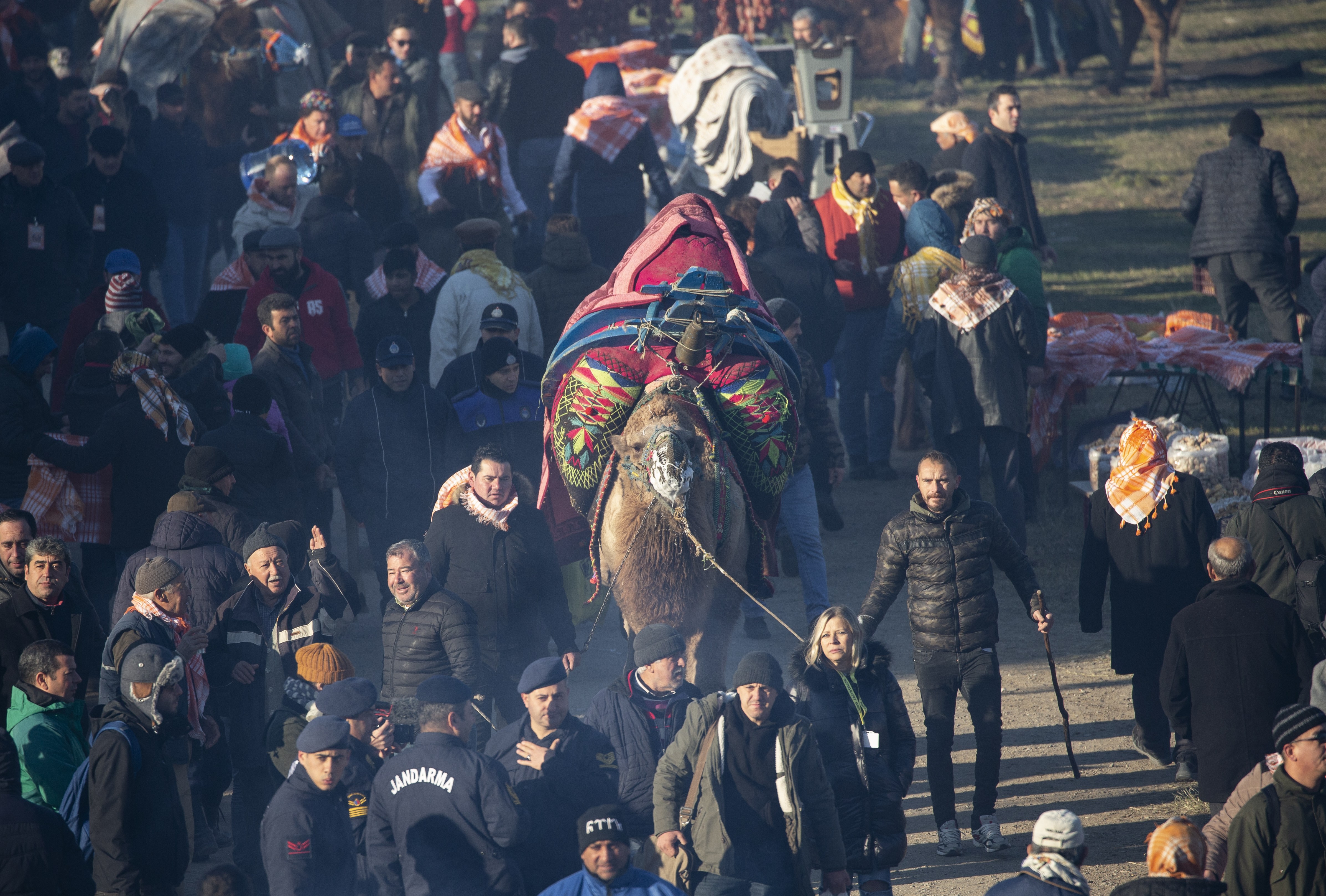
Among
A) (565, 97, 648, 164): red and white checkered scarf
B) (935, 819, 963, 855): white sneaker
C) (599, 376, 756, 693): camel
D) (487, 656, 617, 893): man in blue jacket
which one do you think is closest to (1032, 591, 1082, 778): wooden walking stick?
(935, 819, 963, 855): white sneaker

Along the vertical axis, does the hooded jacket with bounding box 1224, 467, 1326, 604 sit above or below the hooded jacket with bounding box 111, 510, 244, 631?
below

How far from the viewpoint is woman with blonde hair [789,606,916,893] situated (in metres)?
5.60

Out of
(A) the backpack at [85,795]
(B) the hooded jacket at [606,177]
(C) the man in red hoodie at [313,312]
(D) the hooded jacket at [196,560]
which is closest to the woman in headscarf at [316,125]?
(B) the hooded jacket at [606,177]

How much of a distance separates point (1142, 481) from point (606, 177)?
5.82 meters

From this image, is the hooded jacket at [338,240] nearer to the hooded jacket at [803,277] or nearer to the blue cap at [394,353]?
the blue cap at [394,353]

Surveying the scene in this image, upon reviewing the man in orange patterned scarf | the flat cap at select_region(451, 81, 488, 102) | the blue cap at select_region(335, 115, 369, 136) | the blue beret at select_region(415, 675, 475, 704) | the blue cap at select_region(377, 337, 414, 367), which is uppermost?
the flat cap at select_region(451, 81, 488, 102)

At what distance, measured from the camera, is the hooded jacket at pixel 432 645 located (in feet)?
20.2

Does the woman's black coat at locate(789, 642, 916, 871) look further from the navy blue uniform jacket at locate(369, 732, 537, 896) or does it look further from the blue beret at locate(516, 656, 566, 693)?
the navy blue uniform jacket at locate(369, 732, 537, 896)

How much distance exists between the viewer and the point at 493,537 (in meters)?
6.71

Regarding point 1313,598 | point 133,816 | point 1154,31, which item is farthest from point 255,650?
point 1154,31

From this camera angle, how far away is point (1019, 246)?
34.2ft

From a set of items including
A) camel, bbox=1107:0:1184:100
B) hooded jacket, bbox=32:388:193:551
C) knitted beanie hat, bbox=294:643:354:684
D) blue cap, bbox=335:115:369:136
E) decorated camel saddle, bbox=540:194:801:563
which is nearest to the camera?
knitted beanie hat, bbox=294:643:354:684

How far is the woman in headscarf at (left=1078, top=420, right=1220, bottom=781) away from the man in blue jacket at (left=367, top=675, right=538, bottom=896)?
3708 mm

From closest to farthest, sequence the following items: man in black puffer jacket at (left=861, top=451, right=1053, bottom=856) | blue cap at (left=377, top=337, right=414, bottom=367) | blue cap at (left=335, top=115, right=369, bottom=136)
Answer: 1. man in black puffer jacket at (left=861, top=451, right=1053, bottom=856)
2. blue cap at (left=377, top=337, right=414, bottom=367)
3. blue cap at (left=335, top=115, right=369, bottom=136)
